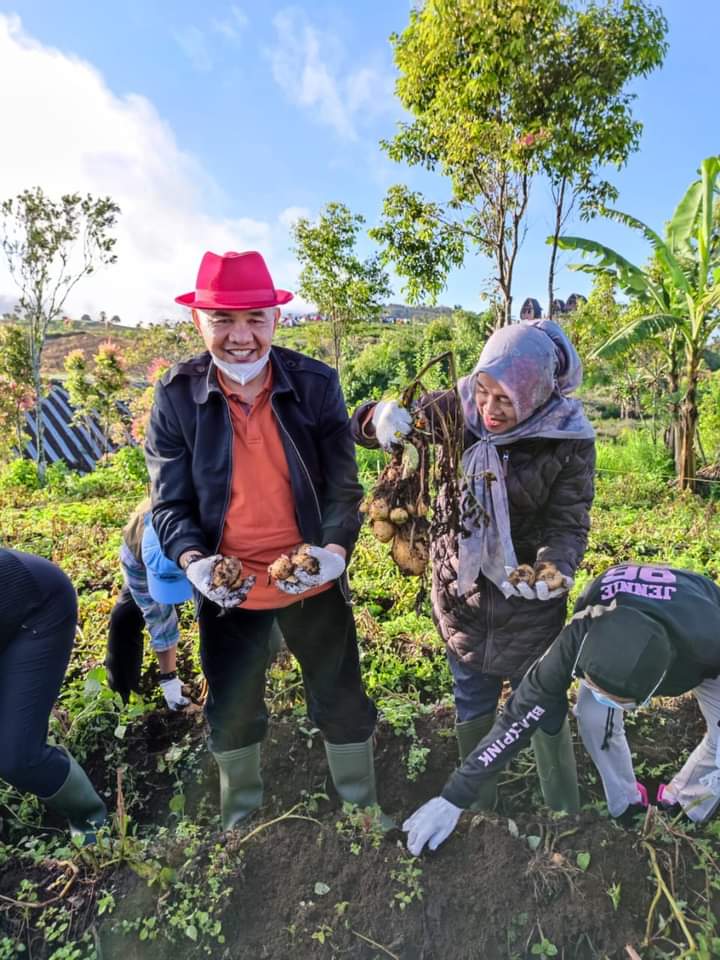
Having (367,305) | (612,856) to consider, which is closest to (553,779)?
(612,856)

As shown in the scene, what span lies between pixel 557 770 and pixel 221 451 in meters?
1.46

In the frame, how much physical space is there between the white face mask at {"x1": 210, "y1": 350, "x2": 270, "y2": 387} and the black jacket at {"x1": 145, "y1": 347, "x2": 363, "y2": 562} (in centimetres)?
5

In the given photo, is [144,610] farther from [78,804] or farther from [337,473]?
[337,473]

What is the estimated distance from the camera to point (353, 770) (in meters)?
2.01

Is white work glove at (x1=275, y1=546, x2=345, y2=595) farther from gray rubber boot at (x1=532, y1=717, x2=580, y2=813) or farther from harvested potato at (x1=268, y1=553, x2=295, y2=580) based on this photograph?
gray rubber boot at (x1=532, y1=717, x2=580, y2=813)

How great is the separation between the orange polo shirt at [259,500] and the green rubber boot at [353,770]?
57 cm

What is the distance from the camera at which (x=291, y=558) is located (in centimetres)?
165

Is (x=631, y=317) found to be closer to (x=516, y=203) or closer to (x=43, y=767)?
(x=516, y=203)

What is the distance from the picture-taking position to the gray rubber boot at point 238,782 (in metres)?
1.96

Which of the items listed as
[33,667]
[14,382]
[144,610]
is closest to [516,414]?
[33,667]

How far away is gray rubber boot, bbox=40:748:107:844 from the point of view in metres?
1.88

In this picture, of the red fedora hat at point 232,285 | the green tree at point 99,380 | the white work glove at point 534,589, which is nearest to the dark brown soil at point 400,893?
the white work glove at point 534,589

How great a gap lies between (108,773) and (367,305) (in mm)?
10095

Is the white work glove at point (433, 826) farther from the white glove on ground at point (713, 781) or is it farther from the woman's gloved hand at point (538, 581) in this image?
the white glove on ground at point (713, 781)
